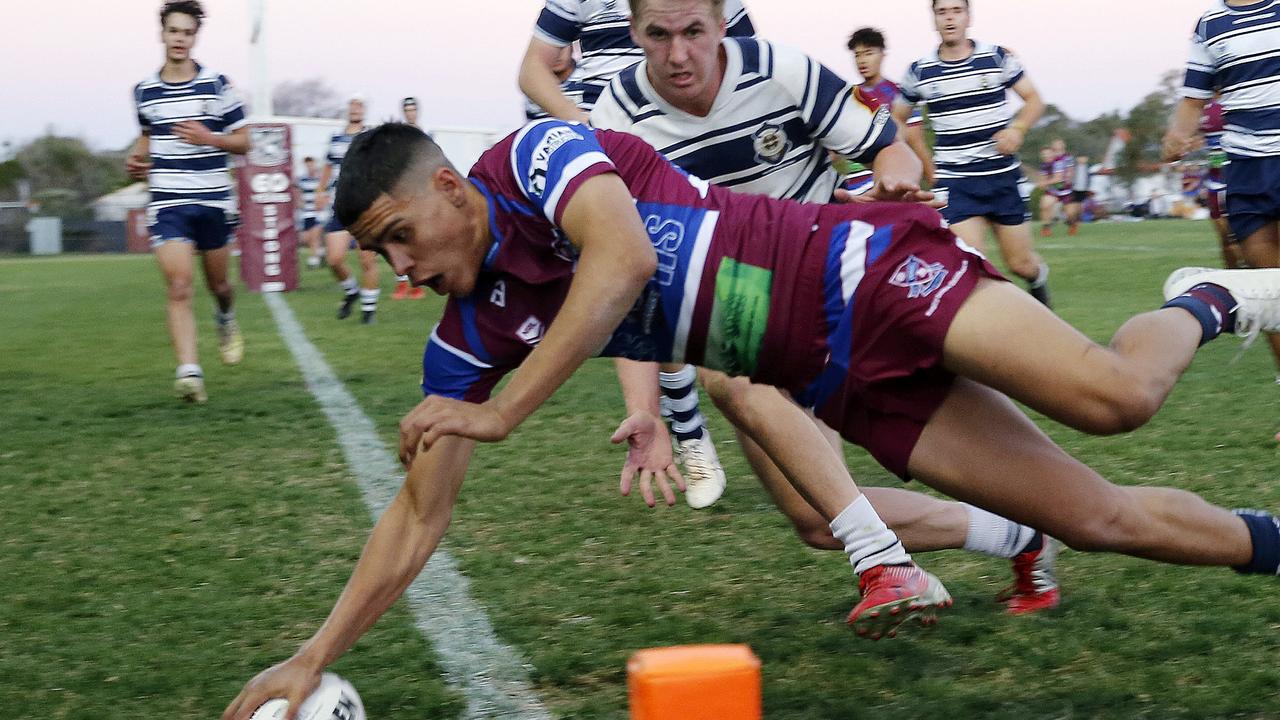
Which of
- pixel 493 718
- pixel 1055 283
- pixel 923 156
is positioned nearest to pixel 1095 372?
pixel 493 718

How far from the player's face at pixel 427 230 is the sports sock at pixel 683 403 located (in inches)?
90.6

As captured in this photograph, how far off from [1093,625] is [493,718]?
5.17ft

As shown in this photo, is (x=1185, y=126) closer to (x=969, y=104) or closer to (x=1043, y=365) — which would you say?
(x=969, y=104)

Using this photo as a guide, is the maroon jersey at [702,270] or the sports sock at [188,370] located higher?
the maroon jersey at [702,270]

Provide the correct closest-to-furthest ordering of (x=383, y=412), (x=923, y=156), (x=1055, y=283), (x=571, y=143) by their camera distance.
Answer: (x=571, y=143) < (x=383, y=412) < (x=923, y=156) < (x=1055, y=283)

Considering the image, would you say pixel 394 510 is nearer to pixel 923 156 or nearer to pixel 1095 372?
pixel 1095 372

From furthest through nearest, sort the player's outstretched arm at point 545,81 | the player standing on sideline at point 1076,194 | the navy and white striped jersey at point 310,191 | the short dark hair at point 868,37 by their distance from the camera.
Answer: the player standing on sideline at point 1076,194, the navy and white striped jersey at point 310,191, the short dark hair at point 868,37, the player's outstretched arm at point 545,81

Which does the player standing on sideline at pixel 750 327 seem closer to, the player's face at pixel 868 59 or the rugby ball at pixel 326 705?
the rugby ball at pixel 326 705

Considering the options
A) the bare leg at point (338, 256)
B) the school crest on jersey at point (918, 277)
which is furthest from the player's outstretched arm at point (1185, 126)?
the bare leg at point (338, 256)

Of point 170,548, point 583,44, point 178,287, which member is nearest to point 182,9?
point 178,287

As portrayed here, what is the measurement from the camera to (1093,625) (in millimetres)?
3545

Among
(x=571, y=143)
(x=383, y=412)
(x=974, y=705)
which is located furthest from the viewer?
(x=383, y=412)

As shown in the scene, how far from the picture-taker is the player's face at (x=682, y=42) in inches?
138

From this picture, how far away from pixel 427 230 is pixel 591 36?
10.6 ft
